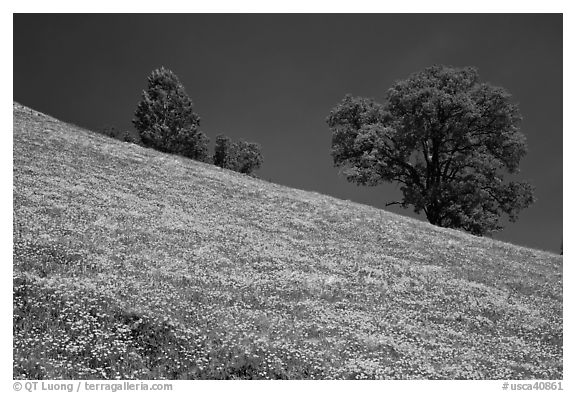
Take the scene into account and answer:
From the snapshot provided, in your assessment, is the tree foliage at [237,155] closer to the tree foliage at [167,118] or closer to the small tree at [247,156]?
the small tree at [247,156]

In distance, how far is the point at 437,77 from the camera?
4922 centimetres

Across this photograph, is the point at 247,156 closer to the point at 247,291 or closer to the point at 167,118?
the point at 167,118

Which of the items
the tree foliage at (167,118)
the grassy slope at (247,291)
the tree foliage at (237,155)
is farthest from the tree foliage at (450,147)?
the tree foliage at (237,155)

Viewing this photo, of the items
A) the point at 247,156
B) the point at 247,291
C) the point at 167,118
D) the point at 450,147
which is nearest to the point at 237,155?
the point at 247,156

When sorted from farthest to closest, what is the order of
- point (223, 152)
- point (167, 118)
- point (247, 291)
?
point (223, 152), point (167, 118), point (247, 291)

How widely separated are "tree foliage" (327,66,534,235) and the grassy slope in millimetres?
14892

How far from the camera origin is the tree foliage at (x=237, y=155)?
101500 mm

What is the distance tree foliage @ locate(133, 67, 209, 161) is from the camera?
7738 cm

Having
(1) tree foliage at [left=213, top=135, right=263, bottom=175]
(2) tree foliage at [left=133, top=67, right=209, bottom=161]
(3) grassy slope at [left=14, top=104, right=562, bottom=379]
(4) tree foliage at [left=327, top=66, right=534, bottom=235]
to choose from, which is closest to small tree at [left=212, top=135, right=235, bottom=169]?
(1) tree foliage at [left=213, top=135, right=263, bottom=175]

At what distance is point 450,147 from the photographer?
50.1 meters

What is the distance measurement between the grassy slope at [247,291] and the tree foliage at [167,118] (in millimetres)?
44195

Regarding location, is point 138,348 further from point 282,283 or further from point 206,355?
point 282,283

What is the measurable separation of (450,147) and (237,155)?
5845 cm
